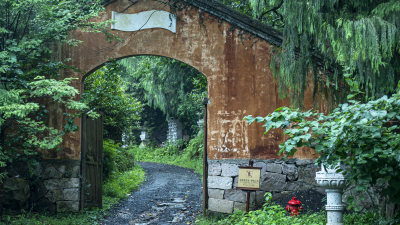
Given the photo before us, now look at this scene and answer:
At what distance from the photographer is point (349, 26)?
201 inches

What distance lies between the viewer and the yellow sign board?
657 cm

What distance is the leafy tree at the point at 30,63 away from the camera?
5.85 meters

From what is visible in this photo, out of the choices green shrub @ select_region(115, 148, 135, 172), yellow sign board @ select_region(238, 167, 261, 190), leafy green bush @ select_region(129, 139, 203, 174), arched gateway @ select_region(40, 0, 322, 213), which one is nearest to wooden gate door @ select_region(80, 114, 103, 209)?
arched gateway @ select_region(40, 0, 322, 213)

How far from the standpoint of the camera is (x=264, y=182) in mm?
7234

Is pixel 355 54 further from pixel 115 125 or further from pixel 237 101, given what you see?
pixel 115 125

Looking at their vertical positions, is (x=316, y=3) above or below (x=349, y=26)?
above

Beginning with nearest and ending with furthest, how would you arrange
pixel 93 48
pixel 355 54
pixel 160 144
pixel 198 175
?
pixel 355 54 < pixel 93 48 < pixel 198 175 < pixel 160 144

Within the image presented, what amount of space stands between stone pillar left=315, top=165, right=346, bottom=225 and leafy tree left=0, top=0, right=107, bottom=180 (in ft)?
10.9

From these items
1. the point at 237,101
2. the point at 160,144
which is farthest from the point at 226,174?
the point at 160,144

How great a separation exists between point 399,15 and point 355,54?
700mm

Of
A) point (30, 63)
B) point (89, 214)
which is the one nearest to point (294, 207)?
point (89, 214)

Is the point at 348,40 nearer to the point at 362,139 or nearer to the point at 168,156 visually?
the point at 362,139

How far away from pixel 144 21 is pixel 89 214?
3472mm

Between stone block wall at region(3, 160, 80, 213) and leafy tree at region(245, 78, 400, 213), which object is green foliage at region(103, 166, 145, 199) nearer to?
stone block wall at region(3, 160, 80, 213)
